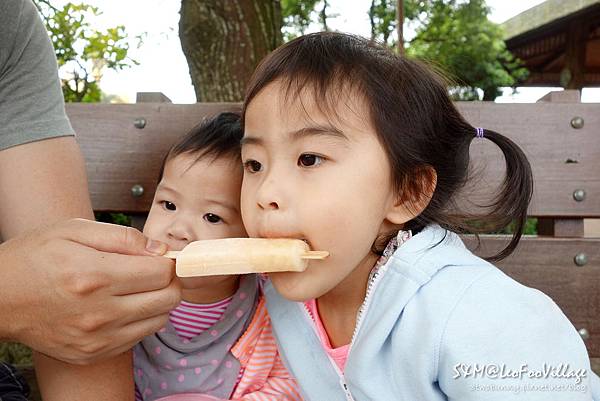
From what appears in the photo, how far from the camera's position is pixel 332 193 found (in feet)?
4.18

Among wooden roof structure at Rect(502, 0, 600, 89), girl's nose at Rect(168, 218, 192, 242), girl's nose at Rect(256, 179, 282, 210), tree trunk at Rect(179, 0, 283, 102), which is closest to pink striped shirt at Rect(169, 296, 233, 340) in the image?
girl's nose at Rect(168, 218, 192, 242)

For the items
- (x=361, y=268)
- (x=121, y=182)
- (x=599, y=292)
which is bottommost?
(x=599, y=292)

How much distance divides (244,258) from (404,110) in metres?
0.49

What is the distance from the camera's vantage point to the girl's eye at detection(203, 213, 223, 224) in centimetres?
164

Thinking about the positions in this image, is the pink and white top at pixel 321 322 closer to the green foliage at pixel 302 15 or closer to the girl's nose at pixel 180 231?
the girl's nose at pixel 180 231

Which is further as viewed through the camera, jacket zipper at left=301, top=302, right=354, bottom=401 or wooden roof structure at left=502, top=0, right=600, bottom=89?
wooden roof structure at left=502, top=0, right=600, bottom=89

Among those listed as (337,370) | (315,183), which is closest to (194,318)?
(337,370)

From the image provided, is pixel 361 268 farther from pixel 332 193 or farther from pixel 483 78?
pixel 483 78

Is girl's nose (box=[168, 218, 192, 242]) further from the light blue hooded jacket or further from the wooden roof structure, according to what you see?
the wooden roof structure

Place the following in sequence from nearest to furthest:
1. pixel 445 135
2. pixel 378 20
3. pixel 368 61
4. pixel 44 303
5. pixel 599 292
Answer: pixel 44 303 < pixel 368 61 < pixel 445 135 < pixel 599 292 < pixel 378 20

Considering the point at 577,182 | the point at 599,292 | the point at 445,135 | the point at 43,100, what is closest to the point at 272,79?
the point at 445,135

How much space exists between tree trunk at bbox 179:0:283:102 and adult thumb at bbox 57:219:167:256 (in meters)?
2.48

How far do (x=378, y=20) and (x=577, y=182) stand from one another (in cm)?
919

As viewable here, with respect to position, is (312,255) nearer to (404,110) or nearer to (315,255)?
(315,255)
